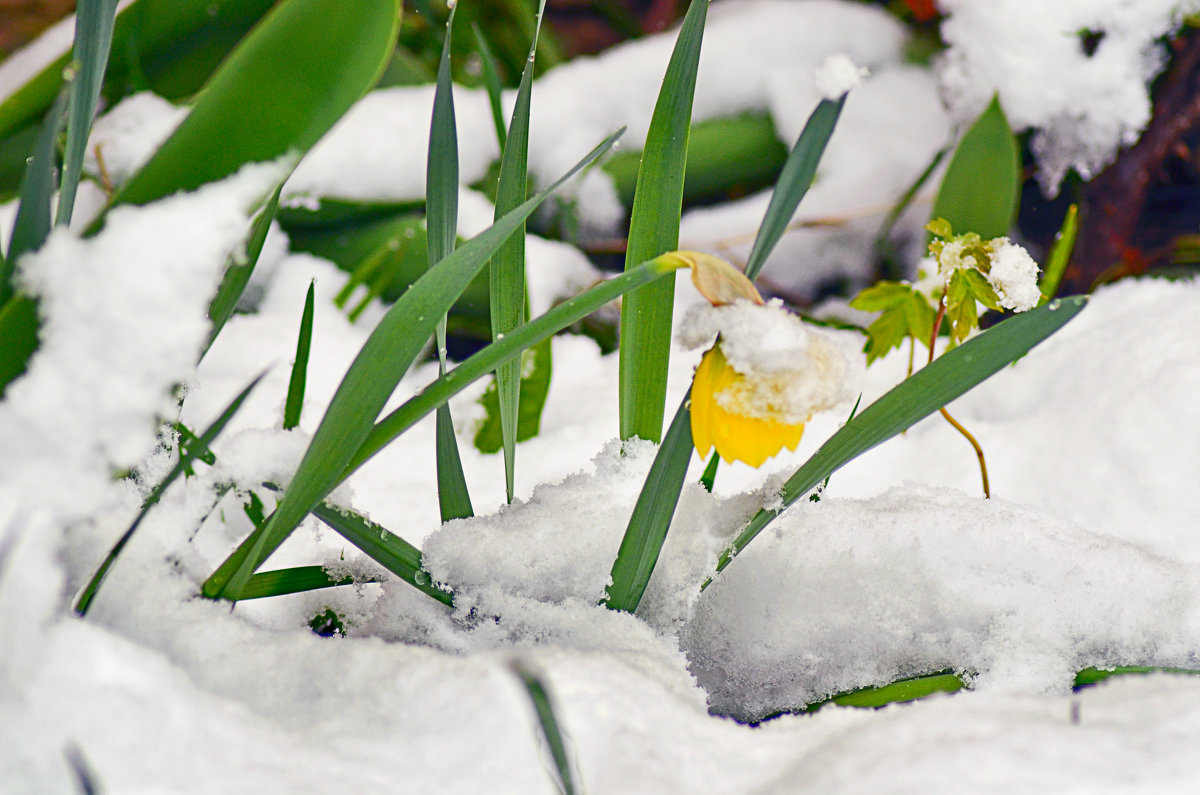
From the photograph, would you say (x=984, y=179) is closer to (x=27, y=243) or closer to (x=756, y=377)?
(x=756, y=377)

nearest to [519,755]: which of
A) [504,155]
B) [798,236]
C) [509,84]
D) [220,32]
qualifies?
[504,155]

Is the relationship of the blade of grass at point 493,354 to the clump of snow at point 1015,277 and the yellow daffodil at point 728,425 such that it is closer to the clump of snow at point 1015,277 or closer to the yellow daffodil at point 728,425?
the yellow daffodil at point 728,425

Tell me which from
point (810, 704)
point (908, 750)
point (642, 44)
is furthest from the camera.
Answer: point (642, 44)

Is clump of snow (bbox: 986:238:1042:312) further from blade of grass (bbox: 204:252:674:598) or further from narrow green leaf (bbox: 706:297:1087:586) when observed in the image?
blade of grass (bbox: 204:252:674:598)

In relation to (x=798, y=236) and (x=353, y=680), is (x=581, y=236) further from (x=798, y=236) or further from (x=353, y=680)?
(x=353, y=680)

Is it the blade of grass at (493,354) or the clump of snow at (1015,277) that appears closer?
the blade of grass at (493,354)

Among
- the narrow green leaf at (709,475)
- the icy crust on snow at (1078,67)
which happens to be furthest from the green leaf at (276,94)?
the icy crust on snow at (1078,67)
